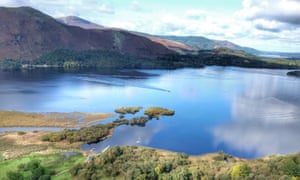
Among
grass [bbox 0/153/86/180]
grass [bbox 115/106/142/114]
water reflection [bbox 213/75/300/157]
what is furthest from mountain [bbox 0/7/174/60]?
grass [bbox 0/153/86/180]

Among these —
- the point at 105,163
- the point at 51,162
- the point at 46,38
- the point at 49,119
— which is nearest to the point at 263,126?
the point at 105,163

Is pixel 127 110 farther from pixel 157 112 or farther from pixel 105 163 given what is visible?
pixel 105 163

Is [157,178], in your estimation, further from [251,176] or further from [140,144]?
[140,144]

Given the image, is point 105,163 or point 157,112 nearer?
point 105,163

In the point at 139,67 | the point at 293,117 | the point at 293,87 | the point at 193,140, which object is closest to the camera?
the point at 193,140

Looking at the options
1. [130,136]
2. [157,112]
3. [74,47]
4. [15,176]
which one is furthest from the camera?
[74,47]

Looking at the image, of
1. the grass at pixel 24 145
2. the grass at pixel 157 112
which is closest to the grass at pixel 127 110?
the grass at pixel 157 112

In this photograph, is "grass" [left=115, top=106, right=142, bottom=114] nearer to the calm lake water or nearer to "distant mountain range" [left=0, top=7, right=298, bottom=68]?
the calm lake water

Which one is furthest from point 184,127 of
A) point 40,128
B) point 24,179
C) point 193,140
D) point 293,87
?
point 293,87

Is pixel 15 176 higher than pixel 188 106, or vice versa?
pixel 188 106
